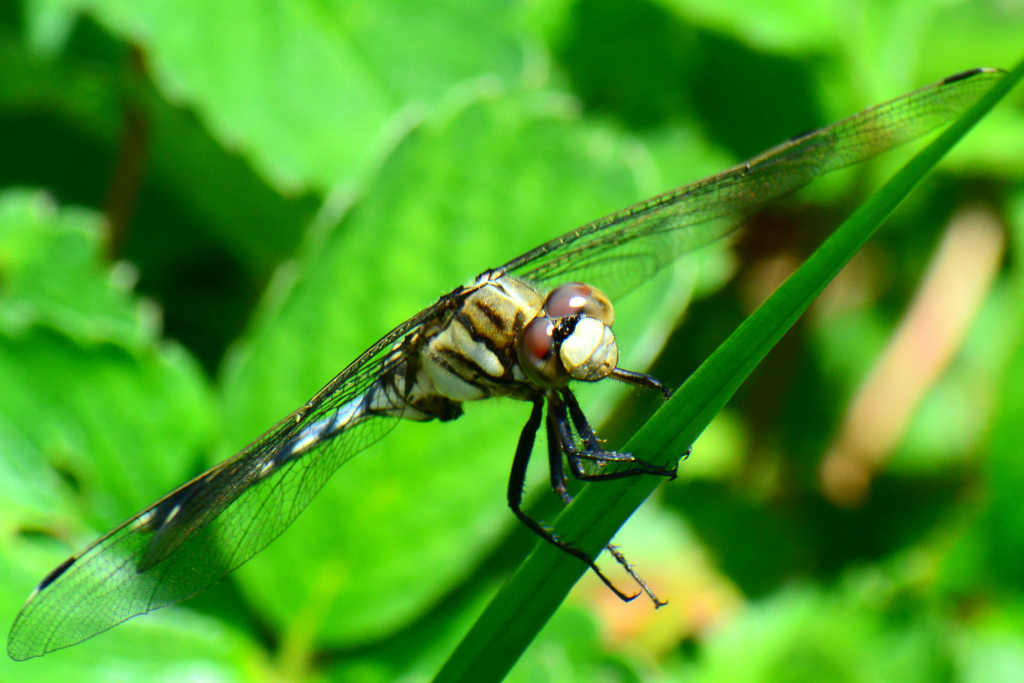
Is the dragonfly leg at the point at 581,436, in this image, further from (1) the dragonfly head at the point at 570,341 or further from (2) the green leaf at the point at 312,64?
(2) the green leaf at the point at 312,64

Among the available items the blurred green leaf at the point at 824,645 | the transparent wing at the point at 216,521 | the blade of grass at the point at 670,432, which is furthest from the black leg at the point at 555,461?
the blurred green leaf at the point at 824,645

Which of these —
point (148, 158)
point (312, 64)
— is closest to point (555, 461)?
point (312, 64)

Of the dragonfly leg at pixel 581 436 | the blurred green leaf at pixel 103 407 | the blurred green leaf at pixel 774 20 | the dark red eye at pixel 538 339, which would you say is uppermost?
the blurred green leaf at pixel 103 407

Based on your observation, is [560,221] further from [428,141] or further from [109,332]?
[109,332]

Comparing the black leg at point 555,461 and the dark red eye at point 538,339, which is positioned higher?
the dark red eye at point 538,339

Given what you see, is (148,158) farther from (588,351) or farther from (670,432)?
(670,432)

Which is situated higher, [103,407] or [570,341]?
[103,407]
